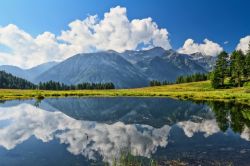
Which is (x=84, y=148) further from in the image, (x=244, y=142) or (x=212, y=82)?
(x=212, y=82)

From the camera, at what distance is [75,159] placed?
77.2 feet

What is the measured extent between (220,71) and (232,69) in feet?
26.9

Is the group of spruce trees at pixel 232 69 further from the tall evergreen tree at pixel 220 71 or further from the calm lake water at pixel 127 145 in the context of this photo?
the calm lake water at pixel 127 145

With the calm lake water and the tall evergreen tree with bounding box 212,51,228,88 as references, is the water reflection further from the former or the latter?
the tall evergreen tree with bounding box 212,51,228,88

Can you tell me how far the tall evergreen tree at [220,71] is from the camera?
134500mm

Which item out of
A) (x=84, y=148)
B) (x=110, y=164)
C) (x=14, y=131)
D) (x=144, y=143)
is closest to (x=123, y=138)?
(x=144, y=143)

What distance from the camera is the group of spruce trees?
12912 cm

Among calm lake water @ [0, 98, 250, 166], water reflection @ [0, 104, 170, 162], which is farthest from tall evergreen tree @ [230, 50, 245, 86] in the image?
water reflection @ [0, 104, 170, 162]

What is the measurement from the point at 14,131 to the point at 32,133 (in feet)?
11.1

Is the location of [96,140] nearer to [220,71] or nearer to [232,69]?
[220,71]

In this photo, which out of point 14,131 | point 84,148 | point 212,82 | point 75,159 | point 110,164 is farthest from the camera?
point 212,82

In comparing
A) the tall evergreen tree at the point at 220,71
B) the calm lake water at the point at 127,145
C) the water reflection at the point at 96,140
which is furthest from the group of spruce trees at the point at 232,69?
the water reflection at the point at 96,140

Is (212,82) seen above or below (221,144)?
above

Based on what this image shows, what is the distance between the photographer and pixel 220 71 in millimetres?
136250
